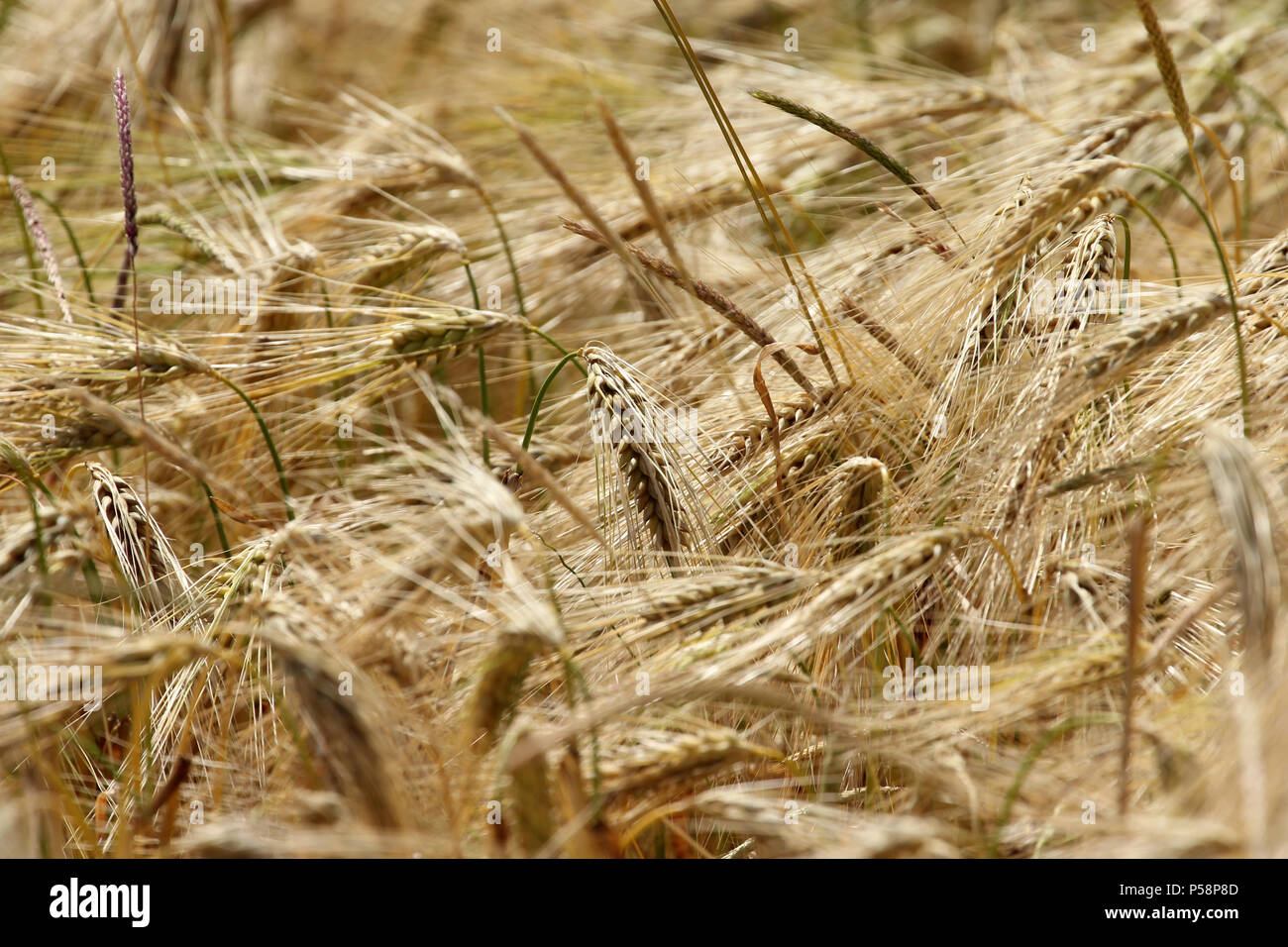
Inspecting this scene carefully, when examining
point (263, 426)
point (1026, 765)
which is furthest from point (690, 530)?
point (263, 426)

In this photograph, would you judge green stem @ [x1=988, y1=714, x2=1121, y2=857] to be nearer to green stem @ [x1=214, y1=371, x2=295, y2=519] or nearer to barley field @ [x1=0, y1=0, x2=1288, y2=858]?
barley field @ [x1=0, y1=0, x2=1288, y2=858]

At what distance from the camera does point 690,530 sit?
1193 mm

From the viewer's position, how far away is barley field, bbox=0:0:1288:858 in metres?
0.88

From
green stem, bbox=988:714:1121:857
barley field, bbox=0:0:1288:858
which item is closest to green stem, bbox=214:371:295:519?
barley field, bbox=0:0:1288:858

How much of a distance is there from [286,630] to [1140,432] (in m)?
1.00

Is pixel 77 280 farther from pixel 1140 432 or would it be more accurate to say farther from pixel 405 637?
pixel 1140 432

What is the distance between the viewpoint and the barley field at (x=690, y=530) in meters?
0.88

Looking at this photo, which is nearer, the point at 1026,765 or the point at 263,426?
the point at 1026,765

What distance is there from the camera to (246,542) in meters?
1.23

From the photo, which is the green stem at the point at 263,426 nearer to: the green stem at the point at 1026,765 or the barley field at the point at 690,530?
the barley field at the point at 690,530

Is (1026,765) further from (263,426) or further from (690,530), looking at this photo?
(263,426)

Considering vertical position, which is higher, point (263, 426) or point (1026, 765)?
point (263, 426)

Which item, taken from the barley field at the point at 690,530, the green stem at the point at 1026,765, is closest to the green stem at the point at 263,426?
the barley field at the point at 690,530
